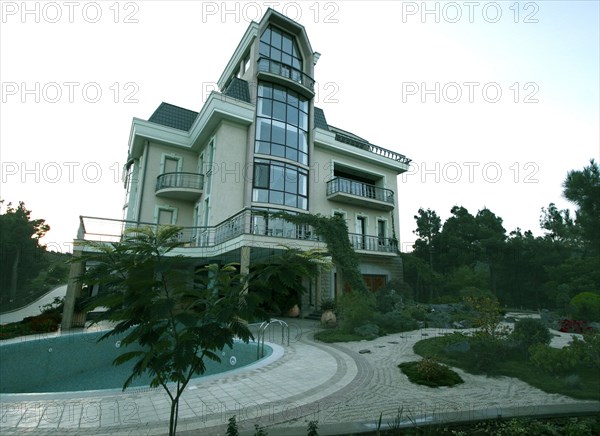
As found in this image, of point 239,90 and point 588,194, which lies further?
point 239,90

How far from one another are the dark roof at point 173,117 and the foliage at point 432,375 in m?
18.2

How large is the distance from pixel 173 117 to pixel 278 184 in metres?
8.46

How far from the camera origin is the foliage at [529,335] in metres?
7.67

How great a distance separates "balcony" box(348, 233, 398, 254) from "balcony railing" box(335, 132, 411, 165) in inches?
246

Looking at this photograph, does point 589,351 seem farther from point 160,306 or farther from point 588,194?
point 160,306

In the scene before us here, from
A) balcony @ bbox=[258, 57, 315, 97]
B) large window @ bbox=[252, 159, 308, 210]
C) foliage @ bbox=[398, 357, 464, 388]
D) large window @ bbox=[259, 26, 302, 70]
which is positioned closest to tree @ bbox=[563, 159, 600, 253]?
foliage @ bbox=[398, 357, 464, 388]

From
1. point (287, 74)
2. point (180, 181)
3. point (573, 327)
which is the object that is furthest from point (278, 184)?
point (573, 327)

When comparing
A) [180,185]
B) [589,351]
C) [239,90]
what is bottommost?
[589,351]

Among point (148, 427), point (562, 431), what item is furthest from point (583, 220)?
point (148, 427)

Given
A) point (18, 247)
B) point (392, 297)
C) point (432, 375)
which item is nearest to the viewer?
point (432, 375)

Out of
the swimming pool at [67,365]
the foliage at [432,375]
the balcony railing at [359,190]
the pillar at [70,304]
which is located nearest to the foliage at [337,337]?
the swimming pool at [67,365]

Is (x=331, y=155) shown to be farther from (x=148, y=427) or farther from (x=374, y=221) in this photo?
(x=148, y=427)

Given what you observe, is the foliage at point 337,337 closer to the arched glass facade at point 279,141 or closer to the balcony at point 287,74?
the arched glass facade at point 279,141

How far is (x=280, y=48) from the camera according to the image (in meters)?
19.0
